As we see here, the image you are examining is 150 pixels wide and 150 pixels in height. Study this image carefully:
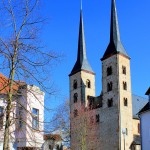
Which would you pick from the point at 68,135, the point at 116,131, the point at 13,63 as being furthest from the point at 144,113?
the point at 116,131

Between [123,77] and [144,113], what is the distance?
1830 inches

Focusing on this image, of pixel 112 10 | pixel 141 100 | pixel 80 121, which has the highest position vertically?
pixel 112 10

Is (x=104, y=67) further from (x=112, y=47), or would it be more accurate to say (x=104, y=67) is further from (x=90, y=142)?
(x=90, y=142)

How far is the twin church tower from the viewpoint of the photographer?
2793 inches

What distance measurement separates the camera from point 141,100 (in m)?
84.9

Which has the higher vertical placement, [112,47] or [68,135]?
[112,47]

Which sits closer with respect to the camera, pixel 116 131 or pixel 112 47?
pixel 116 131

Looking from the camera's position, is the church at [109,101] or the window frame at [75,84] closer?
the church at [109,101]

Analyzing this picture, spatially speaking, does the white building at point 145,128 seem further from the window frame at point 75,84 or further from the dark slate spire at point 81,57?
the dark slate spire at point 81,57

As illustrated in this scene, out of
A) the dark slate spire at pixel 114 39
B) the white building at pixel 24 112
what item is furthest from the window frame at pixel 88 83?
the white building at pixel 24 112

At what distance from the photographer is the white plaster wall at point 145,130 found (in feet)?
105

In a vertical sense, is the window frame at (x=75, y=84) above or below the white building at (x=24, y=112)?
above

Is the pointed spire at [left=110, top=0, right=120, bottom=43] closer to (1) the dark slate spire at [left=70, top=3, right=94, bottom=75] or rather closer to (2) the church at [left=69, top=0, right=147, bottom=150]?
(2) the church at [left=69, top=0, right=147, bottom=150]

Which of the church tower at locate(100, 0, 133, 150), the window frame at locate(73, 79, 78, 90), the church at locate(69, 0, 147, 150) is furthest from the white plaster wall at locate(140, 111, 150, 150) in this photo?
the window frame at locate(73, 79, 78, 90)
